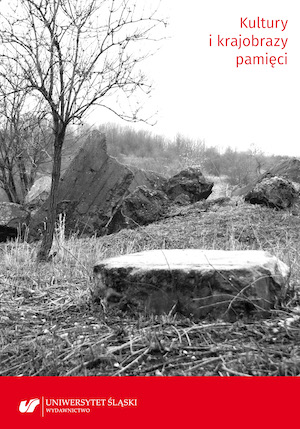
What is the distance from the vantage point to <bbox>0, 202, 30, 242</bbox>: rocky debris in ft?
30.9

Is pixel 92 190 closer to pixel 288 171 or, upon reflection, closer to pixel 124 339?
pixel 288 171

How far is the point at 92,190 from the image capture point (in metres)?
9.45

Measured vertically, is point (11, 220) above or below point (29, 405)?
above

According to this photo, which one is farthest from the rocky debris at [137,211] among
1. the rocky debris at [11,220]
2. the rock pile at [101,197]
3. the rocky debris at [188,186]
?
the rocky debris at [11,220]

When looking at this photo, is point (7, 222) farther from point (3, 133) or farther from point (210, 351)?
point (210, 351)

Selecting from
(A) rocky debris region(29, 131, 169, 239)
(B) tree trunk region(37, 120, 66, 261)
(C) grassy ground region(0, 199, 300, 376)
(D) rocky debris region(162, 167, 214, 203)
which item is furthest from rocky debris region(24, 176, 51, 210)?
(C) grassy ground region(0, 199, 300, 376)

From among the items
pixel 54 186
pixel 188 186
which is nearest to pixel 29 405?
pixel 54 186

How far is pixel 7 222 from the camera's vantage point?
9406mm

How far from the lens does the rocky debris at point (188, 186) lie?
1012 centimetres

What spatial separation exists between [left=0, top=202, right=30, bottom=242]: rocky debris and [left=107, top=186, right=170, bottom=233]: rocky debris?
1.65 m

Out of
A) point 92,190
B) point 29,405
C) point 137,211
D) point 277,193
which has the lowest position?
point 29,405

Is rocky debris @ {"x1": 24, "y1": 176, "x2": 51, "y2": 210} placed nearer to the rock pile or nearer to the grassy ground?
the rock pile

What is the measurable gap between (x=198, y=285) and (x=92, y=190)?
6720 mm

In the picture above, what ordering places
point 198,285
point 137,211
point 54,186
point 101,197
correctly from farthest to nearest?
point 101,197 < point 137,211 < point 54,186 < point 198,285
